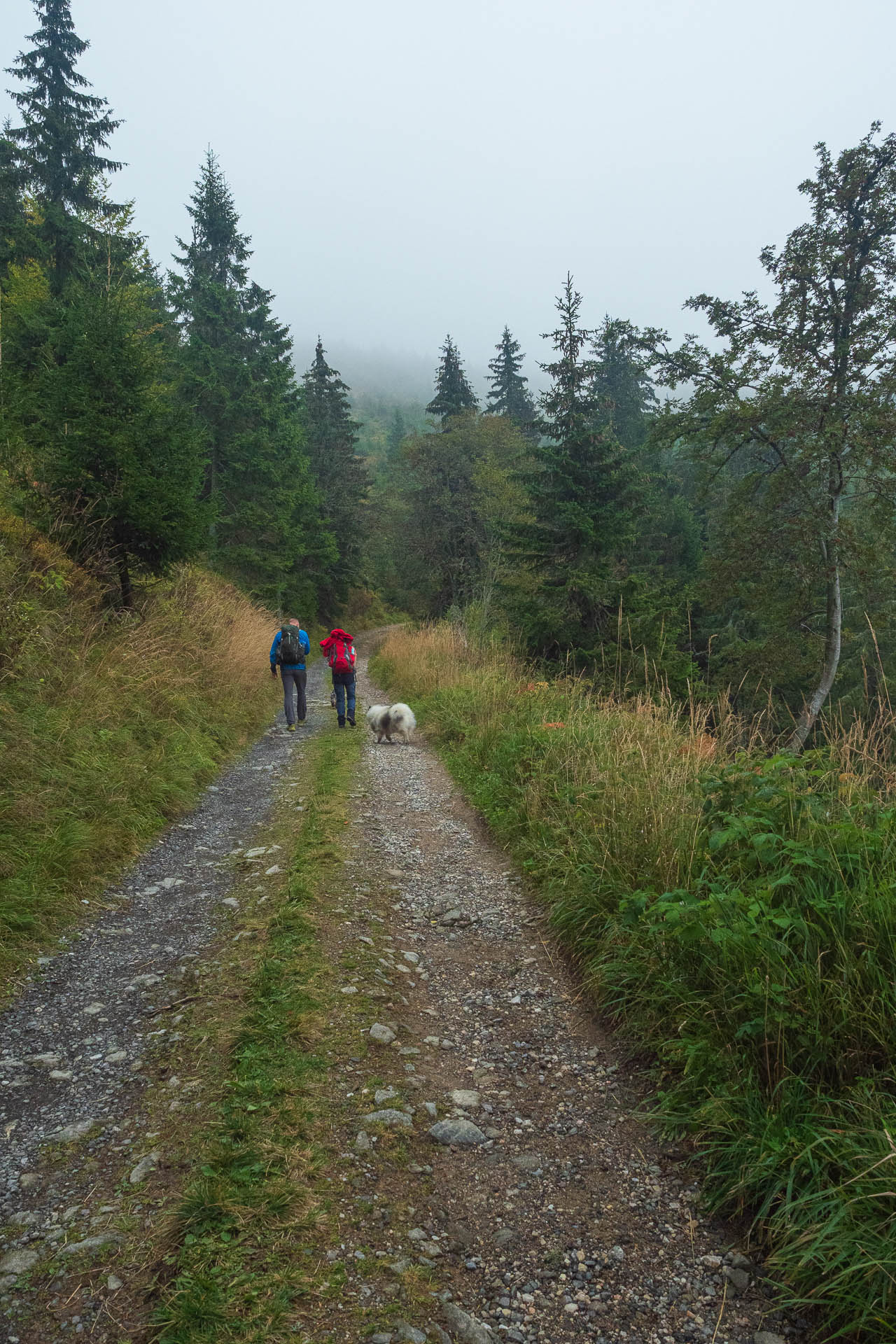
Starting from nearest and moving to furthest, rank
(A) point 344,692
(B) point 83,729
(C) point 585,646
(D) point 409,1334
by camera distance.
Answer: (D) point 409,1334 → (B) point 83,729 → (A) point 344,692 → (C) point 585,646

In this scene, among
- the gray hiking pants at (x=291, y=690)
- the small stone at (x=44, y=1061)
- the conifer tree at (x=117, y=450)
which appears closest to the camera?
the small stone at (x=44, y=1061)

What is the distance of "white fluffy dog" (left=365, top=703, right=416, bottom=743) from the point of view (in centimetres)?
1099

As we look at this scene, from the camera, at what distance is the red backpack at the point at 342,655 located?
11875 mm

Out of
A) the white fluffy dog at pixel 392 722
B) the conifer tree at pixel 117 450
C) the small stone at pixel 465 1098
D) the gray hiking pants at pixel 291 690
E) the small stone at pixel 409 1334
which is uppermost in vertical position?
the conifer tree at pixel 117 450

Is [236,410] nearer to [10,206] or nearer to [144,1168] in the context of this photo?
[10,206]

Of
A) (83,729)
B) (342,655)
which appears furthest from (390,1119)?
(342,655)

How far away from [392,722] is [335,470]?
29101 millimetres

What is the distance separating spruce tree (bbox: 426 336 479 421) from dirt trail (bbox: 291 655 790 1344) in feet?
130

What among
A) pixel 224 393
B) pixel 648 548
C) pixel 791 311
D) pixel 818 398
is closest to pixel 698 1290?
pixel 818 398

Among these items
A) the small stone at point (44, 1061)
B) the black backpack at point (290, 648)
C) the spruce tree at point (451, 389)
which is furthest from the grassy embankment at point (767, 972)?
the spruce tree at point (451, 389)

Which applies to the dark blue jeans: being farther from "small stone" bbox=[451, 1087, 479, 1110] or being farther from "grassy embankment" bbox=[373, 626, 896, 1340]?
"small stone" bbox=[451, 1087, 479, 1110]

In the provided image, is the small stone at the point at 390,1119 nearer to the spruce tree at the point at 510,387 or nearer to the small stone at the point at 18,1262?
the small stone at the point at 18,1262

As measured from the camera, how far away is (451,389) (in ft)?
133

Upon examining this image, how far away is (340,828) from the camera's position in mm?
6320
